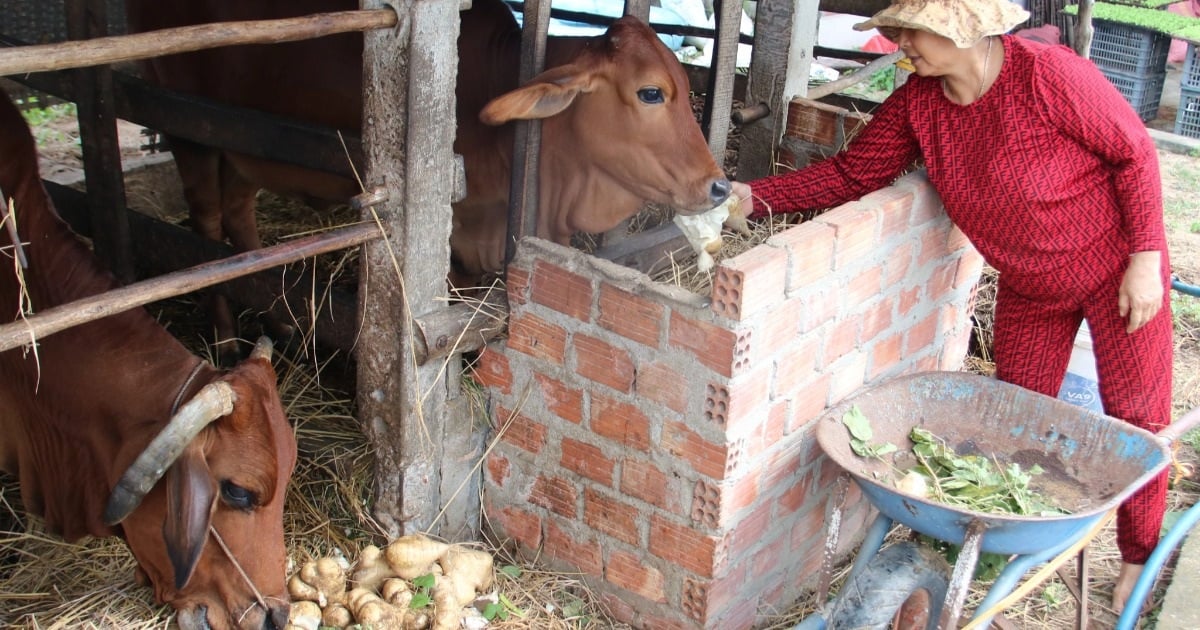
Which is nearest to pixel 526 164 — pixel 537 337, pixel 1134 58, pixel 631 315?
pixel 537 337

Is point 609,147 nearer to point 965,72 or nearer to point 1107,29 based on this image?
point 965,72

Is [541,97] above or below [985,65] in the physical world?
below

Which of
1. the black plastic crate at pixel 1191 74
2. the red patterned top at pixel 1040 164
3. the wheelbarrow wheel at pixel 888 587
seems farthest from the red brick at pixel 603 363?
the black plastic crate at pixel 1191 74

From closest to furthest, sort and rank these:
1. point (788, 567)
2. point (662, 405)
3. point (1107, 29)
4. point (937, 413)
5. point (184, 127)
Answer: point (662, 405) < point (937, 413) < point (788, 567) < point (184, 127) < point (1107, 29)

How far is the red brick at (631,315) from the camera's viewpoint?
3330 mm

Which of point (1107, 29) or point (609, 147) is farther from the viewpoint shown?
point (1107, 29)

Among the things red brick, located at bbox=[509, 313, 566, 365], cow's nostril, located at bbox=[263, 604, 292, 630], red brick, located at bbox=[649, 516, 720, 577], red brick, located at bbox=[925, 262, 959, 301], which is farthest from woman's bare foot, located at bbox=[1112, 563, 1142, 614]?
cow's nostril, located at bbox=[263, 604, 292, 630]

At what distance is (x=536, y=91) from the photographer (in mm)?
3496

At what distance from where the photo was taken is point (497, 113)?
3.46m

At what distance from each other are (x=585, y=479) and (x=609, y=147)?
1107 mm

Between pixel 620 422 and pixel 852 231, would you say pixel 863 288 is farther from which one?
pixel 620 422

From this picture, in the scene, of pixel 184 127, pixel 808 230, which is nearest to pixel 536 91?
pixel 808 230

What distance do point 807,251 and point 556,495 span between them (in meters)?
1.14

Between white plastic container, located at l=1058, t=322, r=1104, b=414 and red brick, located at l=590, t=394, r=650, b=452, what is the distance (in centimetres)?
212
